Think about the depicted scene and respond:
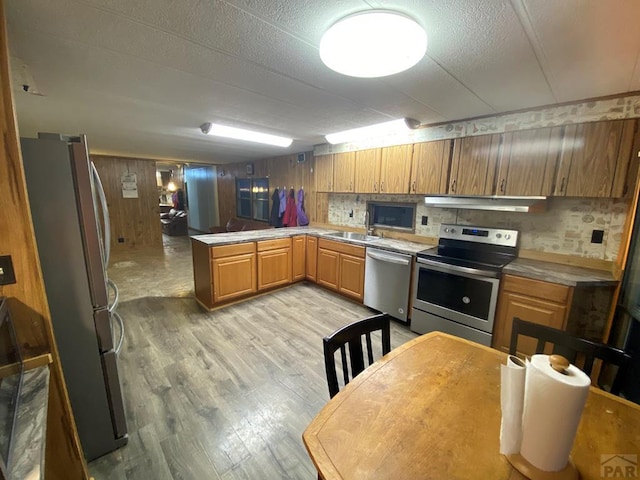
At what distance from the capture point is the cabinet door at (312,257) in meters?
4.14

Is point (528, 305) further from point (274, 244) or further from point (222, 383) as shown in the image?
point (274, 244)

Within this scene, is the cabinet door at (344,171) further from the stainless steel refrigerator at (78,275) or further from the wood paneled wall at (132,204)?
the wood paneled wall at (132,204)

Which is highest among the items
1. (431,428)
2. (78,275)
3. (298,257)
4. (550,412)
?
(78,275)

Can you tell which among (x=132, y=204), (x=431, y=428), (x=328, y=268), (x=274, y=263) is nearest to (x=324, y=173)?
(x=328, y=268)

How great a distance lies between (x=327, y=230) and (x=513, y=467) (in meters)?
3.93

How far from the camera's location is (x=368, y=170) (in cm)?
366

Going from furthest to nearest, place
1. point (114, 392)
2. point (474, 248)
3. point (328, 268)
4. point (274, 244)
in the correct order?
point (328, 268) → point (274, 244) → point (474, 248) → point (114, 392)

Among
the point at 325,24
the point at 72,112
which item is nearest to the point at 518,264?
the point at 325,24

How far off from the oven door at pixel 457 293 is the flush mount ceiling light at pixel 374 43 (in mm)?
A: 1906

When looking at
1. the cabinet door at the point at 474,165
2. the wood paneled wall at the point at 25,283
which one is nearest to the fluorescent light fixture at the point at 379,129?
the cabinet door at the point at 474,165

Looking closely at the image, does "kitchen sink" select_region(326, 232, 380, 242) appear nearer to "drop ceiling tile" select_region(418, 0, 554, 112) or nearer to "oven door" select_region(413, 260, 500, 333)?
"oven door" select_region(413, 260, 500, 333)

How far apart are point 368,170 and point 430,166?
0.87m

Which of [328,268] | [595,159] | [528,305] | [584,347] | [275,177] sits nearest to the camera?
[584,347]

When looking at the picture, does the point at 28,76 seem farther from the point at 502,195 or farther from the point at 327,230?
the point at 502,195
